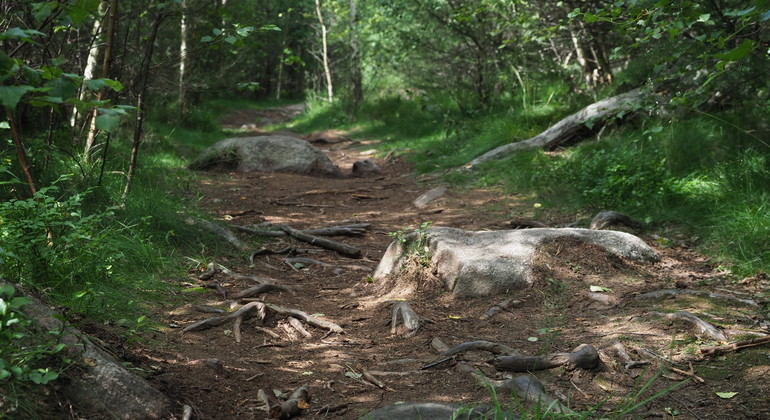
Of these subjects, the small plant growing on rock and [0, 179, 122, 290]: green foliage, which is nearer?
[0, 179, 122, 290]: green foliage

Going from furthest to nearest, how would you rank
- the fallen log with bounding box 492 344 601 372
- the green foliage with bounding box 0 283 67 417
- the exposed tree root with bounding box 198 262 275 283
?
1. the exposed tree root with bounding box 198 262 275 283
2. the fallen log with bounding box 492 344 601 372
3. the green foliage with bounding box 0 283 67 417

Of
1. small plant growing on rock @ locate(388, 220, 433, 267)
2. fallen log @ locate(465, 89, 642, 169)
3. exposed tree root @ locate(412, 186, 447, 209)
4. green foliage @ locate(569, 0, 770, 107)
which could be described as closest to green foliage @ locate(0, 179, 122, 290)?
small plant growing on rock @ locate(388, 220, 433, 267)

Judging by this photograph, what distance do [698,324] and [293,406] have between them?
2.23m

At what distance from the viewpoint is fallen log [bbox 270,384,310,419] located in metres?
2.54

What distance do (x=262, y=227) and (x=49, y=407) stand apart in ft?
12.9

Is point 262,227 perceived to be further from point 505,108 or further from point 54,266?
point 505,108

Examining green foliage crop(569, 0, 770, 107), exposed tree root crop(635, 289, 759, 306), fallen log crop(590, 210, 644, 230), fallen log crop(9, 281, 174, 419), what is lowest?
exposed tree root crop(635, 289, 759, 306)

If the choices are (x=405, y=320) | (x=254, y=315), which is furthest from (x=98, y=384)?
(x=405, y=320)

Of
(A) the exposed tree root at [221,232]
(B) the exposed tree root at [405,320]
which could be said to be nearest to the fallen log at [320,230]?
(A) the exposed tree root at [221,232]

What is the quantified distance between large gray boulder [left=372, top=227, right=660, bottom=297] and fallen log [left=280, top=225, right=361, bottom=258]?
702 mm

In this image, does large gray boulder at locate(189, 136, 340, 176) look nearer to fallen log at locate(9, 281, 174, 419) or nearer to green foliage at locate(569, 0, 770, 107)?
green foliage at locate(569, 0, 770, 107)

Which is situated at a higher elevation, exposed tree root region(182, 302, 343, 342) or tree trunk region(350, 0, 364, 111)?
tree trunk region(350, 0, 364, 111)

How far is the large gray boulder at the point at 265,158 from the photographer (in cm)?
945

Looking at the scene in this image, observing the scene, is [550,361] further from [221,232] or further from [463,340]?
[221,232]
